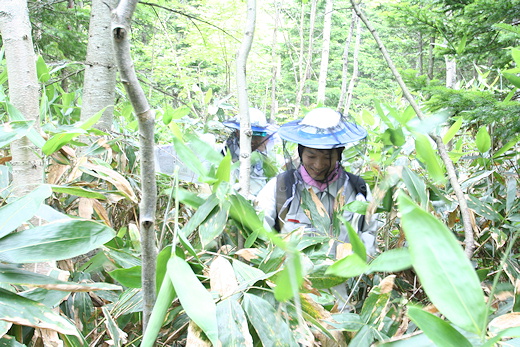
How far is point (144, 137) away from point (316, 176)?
208 centimetres

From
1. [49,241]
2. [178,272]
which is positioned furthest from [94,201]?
[178,272]

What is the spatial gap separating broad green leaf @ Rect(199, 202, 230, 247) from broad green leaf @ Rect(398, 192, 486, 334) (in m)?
0.47

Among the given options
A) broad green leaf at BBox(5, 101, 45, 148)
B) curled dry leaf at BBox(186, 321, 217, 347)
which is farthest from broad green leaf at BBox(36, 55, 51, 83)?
curled dry leaf at BBox(186, 321, 217, 347)

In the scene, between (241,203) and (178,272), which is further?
(241,203)

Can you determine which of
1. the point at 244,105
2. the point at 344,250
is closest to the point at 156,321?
the point at 344,250

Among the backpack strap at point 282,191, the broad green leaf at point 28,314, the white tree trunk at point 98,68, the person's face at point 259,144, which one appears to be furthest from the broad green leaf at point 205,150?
the person's face at point 259,144

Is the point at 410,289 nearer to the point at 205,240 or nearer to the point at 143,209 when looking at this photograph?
the point at 205,240

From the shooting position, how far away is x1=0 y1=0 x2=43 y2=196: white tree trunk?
4.43ft

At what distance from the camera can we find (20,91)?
140 cm

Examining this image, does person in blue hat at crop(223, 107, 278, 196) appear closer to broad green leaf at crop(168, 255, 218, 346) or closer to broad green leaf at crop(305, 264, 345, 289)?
broad green leaf at crop(305, 264, 345, 289)

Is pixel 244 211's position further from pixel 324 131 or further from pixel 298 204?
pixel 324 131

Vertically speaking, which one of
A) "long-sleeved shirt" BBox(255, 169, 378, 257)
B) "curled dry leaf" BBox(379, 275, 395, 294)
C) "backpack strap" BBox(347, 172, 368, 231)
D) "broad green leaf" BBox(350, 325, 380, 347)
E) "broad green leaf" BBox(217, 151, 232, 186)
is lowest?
"long-sleeved shirt" BBox(255, 169, 378, 257)

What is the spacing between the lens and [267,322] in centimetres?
74

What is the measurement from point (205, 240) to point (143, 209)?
0.25 meters
